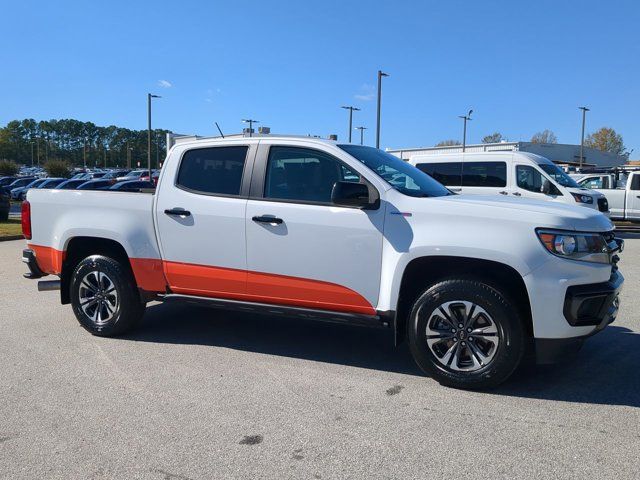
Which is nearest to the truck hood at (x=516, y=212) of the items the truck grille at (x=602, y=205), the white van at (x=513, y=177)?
the white van at (x=513, y=177)

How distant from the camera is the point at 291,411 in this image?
12.9ft

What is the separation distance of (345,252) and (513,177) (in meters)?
10.4

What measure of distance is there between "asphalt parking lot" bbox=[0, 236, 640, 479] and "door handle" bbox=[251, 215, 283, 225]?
1246 mm

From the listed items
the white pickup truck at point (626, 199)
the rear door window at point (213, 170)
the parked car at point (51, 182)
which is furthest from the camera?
the parked car at point (51, 182)

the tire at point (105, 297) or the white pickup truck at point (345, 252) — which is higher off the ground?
the white pickup truck at point (345, 252)

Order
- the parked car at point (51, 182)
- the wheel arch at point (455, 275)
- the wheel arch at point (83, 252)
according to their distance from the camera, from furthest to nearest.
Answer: the parked car at point (51, 182) < the wheel arch at point (83, 252) < the wheel arch at point (455, 275)

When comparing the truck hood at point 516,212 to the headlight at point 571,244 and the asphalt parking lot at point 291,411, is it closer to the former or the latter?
the headlight at point 571,244

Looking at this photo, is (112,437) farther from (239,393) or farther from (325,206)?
(325,206)

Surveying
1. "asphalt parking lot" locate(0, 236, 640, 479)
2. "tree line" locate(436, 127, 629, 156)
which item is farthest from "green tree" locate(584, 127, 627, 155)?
"asphalt parking lot" locate(0, 236, 640, 479)

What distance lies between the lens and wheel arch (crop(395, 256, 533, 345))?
13.8 ft

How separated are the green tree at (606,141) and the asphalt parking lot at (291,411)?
342 feet

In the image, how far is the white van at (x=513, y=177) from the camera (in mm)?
13430

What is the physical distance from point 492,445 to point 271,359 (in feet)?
7.31

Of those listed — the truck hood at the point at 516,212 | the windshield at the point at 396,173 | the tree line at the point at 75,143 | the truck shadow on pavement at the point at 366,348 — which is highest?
the tree line at the point at 75,143
